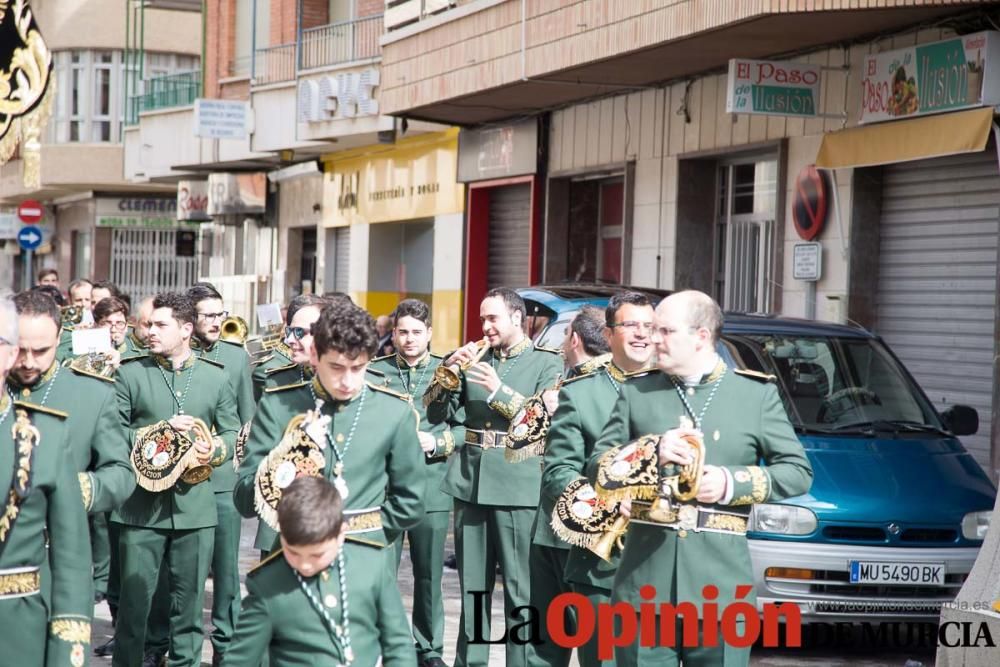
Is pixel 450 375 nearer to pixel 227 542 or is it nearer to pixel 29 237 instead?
pixel 227 542

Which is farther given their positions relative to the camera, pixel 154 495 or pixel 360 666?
pixel 154 495

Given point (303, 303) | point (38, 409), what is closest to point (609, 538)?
point (38, 409)

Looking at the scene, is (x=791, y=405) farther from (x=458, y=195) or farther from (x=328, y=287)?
(x=328, y=287)

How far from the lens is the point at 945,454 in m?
9.89

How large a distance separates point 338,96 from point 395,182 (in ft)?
7.62

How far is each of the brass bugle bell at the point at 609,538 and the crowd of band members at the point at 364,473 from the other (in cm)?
8

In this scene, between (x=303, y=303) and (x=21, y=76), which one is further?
(x=21, y=76)

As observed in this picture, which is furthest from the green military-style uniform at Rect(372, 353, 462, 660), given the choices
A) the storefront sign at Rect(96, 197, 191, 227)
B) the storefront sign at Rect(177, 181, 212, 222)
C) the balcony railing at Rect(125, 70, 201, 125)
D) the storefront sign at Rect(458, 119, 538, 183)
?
the storefront sign at Rect(96, 197, 191, 227)

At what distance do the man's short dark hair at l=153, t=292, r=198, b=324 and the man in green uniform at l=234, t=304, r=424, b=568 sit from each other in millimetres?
2700

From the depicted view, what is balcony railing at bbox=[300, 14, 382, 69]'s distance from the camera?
24.9 meters

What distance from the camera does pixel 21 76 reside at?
50.4ft

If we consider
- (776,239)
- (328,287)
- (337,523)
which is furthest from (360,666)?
(328,287)

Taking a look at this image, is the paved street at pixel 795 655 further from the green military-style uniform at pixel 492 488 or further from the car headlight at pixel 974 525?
the green military-style uniform at pixel 492 488

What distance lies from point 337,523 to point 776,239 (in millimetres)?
12142
